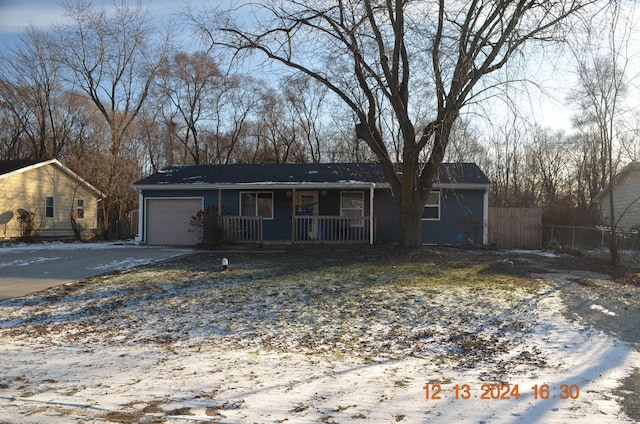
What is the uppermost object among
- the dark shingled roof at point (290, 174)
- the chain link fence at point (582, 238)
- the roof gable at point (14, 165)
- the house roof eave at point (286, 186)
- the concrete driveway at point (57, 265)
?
the roof gable at point (14, 165)

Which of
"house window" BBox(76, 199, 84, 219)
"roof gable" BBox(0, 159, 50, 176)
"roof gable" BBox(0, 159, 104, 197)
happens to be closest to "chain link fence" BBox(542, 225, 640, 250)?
"roof gable" BBox(0, 159, 104, 197)

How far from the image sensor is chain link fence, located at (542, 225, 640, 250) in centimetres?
1559

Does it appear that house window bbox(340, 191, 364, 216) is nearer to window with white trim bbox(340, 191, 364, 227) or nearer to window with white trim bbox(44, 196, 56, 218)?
window with white trim bbox(340, 191, 364, 227)

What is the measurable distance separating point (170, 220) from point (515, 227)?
Result: 14250mm

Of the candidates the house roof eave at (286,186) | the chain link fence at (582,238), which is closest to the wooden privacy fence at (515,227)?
the chain link fence at (582,238)

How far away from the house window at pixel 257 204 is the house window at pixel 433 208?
246 inches

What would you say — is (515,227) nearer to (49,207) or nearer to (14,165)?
(49,207)

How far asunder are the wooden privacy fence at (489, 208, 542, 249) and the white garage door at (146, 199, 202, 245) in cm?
1218

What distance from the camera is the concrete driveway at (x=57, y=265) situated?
945 centimetres

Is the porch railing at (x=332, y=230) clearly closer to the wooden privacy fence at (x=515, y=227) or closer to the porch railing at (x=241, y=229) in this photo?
the porch railing at (x=241, y=229)

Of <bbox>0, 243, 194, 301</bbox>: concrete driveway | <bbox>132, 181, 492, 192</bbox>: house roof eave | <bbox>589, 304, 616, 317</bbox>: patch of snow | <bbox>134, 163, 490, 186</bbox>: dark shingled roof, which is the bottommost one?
<bbox>589, 304, 616, 317</bbox>: patch of snow

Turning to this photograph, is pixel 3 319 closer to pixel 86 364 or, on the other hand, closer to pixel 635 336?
pixel 86 364
